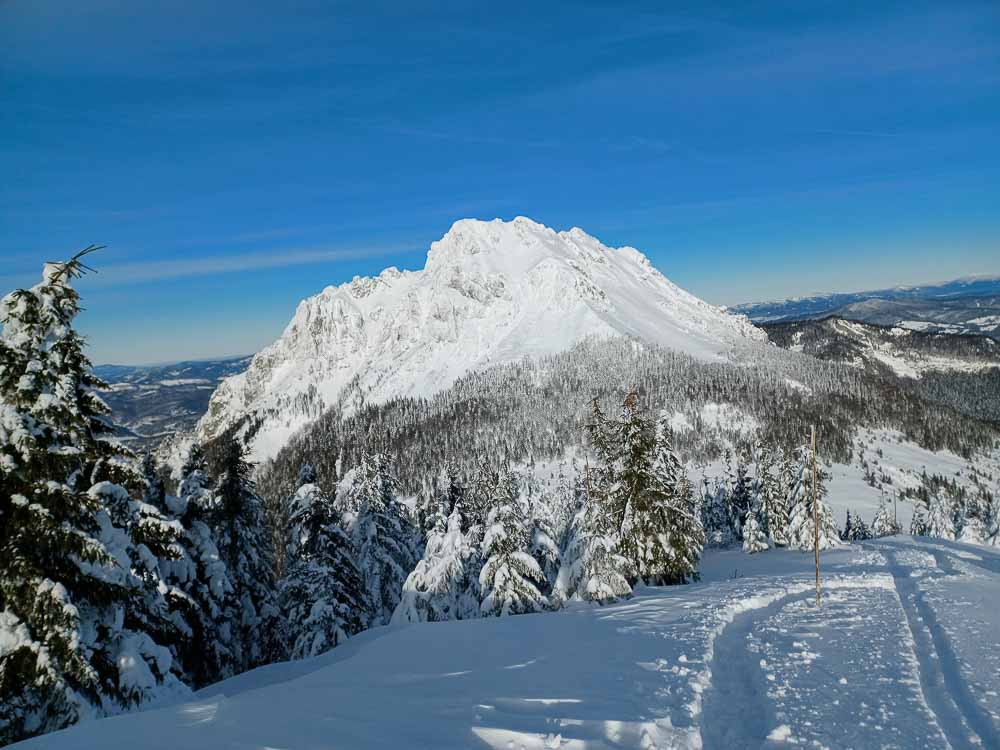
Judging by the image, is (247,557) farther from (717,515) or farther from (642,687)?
(717,515)

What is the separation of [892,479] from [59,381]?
615 ft

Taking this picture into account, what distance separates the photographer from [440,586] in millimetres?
25359

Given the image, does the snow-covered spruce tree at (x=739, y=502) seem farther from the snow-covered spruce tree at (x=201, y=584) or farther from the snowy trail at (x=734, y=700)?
the snow-covered spruce tree at (x=201, y=584)

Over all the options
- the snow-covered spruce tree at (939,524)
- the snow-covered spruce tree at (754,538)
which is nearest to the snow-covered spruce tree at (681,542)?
the snow-covered spruce tree at (754,538)

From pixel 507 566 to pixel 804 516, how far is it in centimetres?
3389

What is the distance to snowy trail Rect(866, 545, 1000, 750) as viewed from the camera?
8.28m

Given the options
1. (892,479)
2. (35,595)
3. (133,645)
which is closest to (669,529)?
(133,645)

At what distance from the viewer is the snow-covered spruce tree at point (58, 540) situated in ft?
32.0

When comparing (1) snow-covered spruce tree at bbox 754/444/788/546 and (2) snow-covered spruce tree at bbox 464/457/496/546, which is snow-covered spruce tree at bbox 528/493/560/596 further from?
(1) snow-covered spruce tree at bbox 754/444/788/546

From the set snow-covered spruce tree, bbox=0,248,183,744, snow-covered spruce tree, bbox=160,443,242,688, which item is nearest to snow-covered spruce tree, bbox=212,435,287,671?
snow-covered spruce tree, bbox=160,443,242,688

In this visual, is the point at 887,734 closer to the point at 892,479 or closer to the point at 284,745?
the point at 284,745

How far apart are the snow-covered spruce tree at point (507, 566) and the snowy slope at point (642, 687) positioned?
5.45m

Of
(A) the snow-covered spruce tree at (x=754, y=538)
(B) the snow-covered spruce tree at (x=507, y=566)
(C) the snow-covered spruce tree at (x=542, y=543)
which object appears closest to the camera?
(B) the snow-covered spruce tree at (x=507, y=566)

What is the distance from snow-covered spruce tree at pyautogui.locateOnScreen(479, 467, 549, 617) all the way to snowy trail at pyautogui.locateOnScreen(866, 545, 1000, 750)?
42.8 feet
